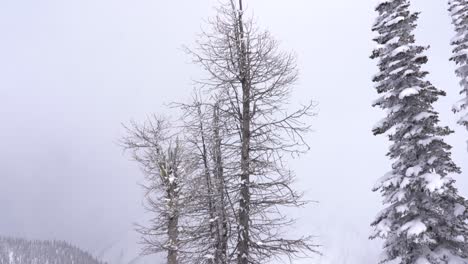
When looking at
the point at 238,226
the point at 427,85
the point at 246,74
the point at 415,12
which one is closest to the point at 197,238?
the point at 238,226

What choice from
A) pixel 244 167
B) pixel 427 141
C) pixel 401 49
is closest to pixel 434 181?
pixel 427 141

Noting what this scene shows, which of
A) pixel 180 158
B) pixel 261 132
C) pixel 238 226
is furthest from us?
pixel 180 158

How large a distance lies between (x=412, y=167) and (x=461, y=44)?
24.2ft

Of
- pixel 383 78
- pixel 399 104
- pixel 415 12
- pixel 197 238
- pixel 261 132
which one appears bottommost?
pixel 197 238

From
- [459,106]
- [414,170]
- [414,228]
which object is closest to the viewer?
[414,228]

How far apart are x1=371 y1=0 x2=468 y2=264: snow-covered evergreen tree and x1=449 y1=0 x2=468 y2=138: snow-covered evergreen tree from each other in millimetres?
4480

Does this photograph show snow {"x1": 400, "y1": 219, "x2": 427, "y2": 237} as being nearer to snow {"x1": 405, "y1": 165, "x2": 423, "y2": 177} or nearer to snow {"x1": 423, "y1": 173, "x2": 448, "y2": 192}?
snow {"x1": 423, "y1": 173, "x2": 448, "y2": 192}

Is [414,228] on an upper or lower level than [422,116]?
lower

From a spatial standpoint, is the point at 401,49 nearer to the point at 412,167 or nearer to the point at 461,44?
the point at 412,167

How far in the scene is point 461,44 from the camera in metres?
17.7

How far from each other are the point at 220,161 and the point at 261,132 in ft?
5.01

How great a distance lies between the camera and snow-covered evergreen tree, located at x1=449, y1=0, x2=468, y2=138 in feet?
57.0

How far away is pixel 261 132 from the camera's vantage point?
42.2ft

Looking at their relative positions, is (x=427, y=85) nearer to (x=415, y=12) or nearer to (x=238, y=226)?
(x=415, y=12)
